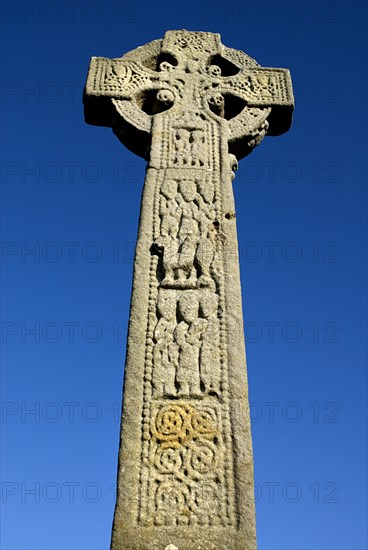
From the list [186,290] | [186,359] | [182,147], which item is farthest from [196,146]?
[186,359]

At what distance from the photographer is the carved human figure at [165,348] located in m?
4.02

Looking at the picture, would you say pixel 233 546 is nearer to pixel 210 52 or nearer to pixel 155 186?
pixel 155 186

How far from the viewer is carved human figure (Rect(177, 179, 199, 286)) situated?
452 centimetres

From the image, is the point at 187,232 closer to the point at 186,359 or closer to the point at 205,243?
the point at 205,243

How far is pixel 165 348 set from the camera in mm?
4164

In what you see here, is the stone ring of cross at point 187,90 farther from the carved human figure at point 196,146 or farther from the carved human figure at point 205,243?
the carved human figure at point 205,243

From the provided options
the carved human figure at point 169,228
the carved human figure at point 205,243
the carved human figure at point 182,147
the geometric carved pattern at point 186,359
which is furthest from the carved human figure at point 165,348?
the carved human figure at point 182,147

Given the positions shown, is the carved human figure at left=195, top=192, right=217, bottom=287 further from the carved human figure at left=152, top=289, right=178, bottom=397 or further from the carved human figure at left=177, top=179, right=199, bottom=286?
the carved human figure at left=152, top=289, right=178, bottom=397

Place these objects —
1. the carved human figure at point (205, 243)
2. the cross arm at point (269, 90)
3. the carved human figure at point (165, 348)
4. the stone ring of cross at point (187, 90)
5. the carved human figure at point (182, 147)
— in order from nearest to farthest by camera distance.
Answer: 1. the carved human figure at point (165, 348)
2. the carved human figure at point (205, 243)
3. the carved human figure at point (182, 147)
4. the stone ring of cross at point (187, 90)
5. the cross arm at point (269, 90)

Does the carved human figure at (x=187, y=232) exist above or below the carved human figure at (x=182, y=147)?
below

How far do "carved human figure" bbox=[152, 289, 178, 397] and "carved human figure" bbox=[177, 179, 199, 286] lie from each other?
199 mm

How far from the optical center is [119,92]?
5625 mm

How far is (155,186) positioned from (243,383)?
185cm

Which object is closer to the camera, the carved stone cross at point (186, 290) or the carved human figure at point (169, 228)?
the carved stone cross at point (186, 290)
